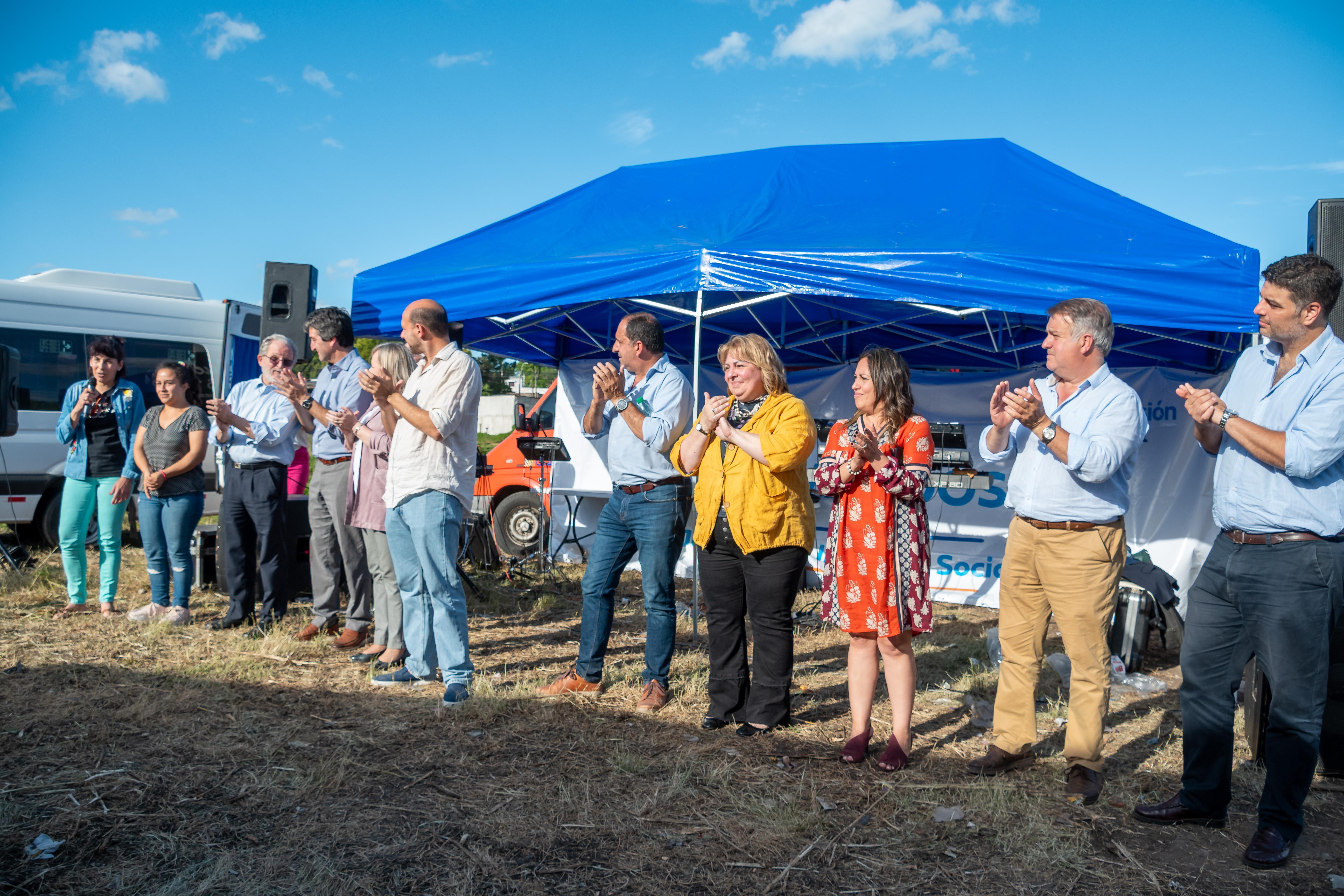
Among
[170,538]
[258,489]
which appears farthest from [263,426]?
[170,538]

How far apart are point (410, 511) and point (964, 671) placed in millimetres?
3130

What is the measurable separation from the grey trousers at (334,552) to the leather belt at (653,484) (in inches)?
68.9

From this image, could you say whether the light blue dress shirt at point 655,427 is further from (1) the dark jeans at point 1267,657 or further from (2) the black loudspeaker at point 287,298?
(2) the black loudspeaker at point 287,298

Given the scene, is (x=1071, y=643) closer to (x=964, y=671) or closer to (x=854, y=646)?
(x=854, y=646)

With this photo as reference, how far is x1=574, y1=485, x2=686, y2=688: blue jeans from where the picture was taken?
3.80 m

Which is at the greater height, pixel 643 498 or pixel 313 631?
pixel 643 498

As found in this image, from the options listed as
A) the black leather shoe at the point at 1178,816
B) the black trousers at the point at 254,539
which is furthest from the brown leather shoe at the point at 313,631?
the black leather shoe at the point at 1178,816

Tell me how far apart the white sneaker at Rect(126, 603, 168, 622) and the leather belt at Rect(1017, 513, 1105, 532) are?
499cm

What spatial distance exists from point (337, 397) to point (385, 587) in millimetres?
1054

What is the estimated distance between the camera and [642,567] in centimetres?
386

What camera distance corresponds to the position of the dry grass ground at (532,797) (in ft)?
8.13

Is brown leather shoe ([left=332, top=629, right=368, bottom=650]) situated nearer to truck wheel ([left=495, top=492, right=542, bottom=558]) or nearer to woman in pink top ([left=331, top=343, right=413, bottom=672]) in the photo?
woman in pink top ([left=331, top=343, right=413, bottom=672])

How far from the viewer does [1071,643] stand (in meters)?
3.02

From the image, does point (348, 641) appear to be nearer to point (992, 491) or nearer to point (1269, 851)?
point (1269, 851)
